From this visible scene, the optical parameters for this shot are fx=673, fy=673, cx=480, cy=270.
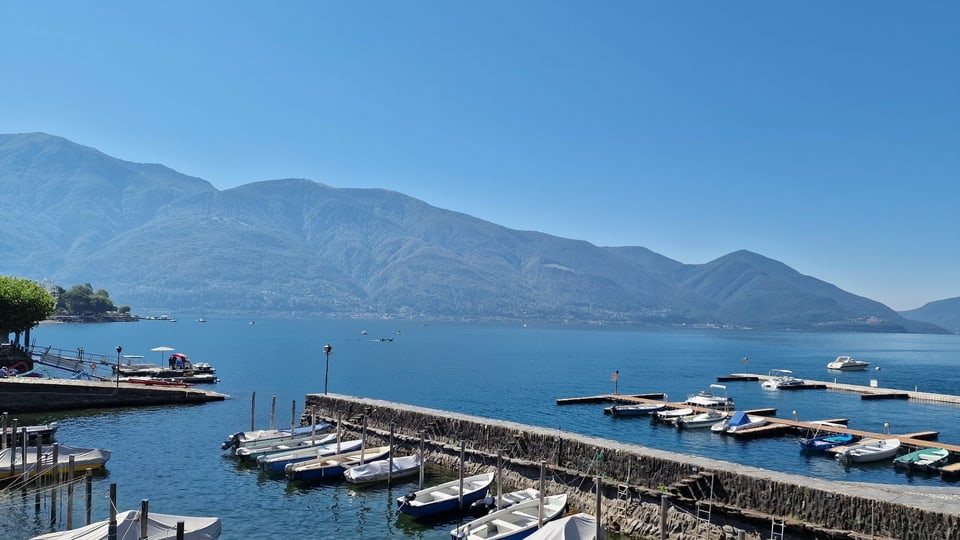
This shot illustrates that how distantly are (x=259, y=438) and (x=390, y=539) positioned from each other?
52.6 ft

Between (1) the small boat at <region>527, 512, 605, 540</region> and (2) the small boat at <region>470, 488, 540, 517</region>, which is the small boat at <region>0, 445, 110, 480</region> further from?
(1) the small boat at <region>527, 512, 605, 540</region>

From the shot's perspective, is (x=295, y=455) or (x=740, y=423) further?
(x=740, y=423)

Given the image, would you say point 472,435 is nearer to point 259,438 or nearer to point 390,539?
point 390,539

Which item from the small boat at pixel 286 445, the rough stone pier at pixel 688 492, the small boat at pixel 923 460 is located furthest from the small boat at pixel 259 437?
the small boat at pixel 923 460

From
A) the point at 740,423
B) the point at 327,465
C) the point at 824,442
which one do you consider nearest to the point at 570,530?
the point at 327,465

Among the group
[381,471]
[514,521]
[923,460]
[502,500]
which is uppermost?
[502,500]

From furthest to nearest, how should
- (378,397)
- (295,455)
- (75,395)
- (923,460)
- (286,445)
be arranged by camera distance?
1. (378,397)
2. (75,395)
3. (923,460)
4. (286,445)
5. (295,455)

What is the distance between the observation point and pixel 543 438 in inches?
1217

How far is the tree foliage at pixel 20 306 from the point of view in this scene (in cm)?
6306

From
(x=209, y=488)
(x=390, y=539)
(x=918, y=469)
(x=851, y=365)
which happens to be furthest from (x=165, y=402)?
(x=851, y=365)

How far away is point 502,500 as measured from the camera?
1068 inches

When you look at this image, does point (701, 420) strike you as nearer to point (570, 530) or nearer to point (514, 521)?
point (514, 521)

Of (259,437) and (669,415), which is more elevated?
(259,437)

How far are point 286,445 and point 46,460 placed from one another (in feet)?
38.4
